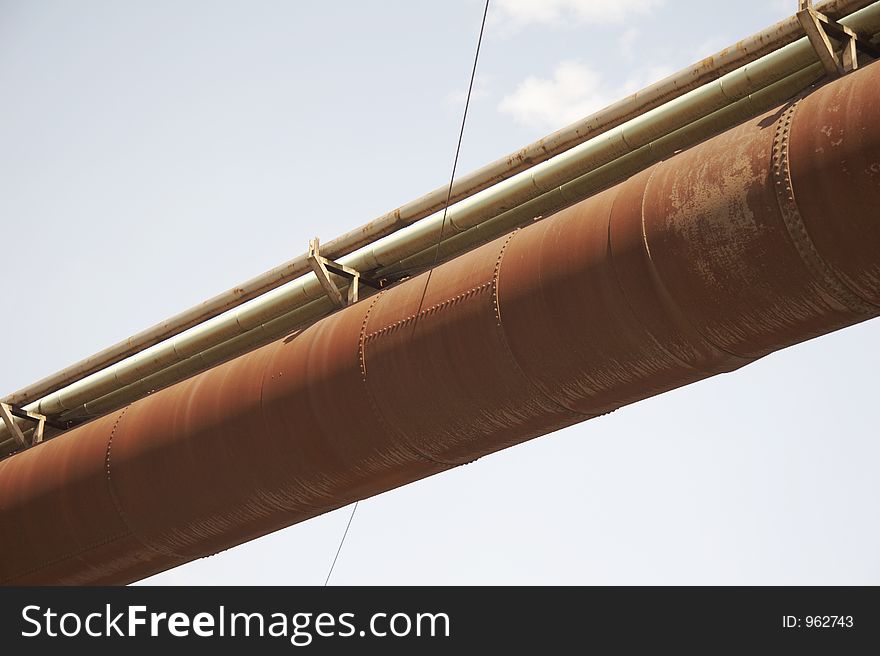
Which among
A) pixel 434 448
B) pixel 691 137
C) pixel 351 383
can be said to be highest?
pixel 691 137

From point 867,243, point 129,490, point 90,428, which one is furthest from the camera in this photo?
point 90,428

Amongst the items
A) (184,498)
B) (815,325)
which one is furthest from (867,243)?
(184,498)

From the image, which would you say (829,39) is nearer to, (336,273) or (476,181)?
(476,181)

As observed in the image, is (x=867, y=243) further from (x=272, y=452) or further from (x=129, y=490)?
(x=129, y=490)

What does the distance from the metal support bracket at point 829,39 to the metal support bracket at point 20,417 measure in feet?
31.1

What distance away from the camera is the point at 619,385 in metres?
8.15

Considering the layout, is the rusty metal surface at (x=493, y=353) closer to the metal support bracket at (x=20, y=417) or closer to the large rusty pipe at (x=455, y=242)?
the large rusty pipe at (x=455, y=242)

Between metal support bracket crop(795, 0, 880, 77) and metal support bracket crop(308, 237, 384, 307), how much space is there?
4.67 meters

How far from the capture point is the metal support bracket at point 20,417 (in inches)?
504

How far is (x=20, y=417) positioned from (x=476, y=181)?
21.7 feet

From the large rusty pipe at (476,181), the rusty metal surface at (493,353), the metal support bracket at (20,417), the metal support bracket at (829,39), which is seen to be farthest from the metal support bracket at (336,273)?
the metal support bracket at (829,39)

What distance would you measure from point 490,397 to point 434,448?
84cm

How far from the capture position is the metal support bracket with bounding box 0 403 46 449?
12.8 m

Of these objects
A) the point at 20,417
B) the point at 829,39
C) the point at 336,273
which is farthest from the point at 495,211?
the point at 20,417
